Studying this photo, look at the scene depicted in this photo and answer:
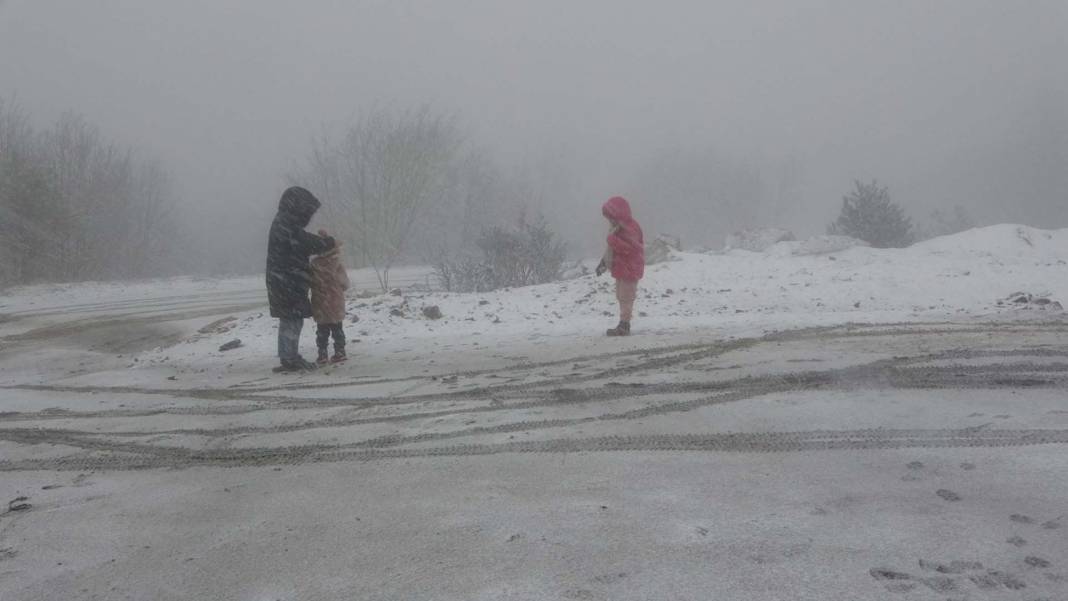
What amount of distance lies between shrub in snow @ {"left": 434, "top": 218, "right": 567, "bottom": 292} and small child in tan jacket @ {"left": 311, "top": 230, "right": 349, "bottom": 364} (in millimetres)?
8698

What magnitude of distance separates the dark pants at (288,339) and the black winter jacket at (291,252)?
7 centimetres

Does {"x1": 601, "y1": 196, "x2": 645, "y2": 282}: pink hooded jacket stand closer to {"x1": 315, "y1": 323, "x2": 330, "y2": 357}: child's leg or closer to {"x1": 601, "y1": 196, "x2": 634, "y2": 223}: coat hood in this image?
{"x1": 601, "y1": 196, "x2": 634, "y2": 223}: coat hood

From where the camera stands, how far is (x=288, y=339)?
6723 mm

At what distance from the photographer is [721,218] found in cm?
6631

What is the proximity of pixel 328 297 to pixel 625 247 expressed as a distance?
3.29 m

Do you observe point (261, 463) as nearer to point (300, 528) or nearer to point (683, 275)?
point (300, 528)

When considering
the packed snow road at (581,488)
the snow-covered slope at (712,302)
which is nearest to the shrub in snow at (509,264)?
the snow-covered slope at (712,302)

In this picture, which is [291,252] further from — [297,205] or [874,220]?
[874,220]

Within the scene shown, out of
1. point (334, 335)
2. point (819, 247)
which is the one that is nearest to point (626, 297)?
point (334, 335)

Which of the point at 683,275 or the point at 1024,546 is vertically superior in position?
the point at 683,275

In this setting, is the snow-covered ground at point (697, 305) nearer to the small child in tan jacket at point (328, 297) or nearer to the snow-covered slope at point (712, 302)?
the snow-covered slope at point (712, 302)

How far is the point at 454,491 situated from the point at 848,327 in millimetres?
5611

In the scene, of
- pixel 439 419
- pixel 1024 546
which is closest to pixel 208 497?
pixel 439 419

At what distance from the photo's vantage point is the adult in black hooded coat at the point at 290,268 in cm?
669
